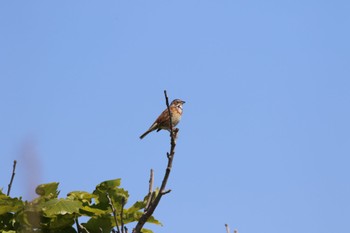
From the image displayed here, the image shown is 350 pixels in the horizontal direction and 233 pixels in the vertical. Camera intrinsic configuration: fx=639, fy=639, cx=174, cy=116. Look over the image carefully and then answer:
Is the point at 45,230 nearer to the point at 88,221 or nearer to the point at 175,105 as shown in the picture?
the point at 88,221

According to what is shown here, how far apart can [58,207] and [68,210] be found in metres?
0.07

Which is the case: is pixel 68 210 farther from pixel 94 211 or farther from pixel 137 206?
pixel 137 206

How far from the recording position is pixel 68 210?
402 centimetres

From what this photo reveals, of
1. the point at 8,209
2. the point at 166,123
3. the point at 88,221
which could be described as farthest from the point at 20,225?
the point at 166,123

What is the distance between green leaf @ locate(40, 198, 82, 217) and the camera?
4008mm

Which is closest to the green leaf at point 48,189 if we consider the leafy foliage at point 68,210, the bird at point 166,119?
the leafy foliage at point 68,210

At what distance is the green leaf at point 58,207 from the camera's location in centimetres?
401

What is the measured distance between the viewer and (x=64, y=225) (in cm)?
416

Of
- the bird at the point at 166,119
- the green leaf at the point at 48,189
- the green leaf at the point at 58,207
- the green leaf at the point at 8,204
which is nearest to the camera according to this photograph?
the green leaf at the point at 58,207

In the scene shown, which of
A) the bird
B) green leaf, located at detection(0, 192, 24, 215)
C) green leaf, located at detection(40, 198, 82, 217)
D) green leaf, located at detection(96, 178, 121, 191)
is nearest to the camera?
green leaf, located at detection(40, 198, 82, 217)

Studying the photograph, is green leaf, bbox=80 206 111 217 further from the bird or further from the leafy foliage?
the bird

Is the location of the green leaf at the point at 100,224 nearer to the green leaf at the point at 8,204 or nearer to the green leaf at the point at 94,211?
the green leaf at the point at 94,211

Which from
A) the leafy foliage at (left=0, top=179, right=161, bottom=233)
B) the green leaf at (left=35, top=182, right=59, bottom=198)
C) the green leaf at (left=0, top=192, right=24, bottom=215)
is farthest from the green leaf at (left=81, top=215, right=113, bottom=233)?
the green leaf at (left=0, top=192, right=24, bottom=215)

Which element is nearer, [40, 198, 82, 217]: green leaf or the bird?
[40, 198, 82, 217]: green leaf
